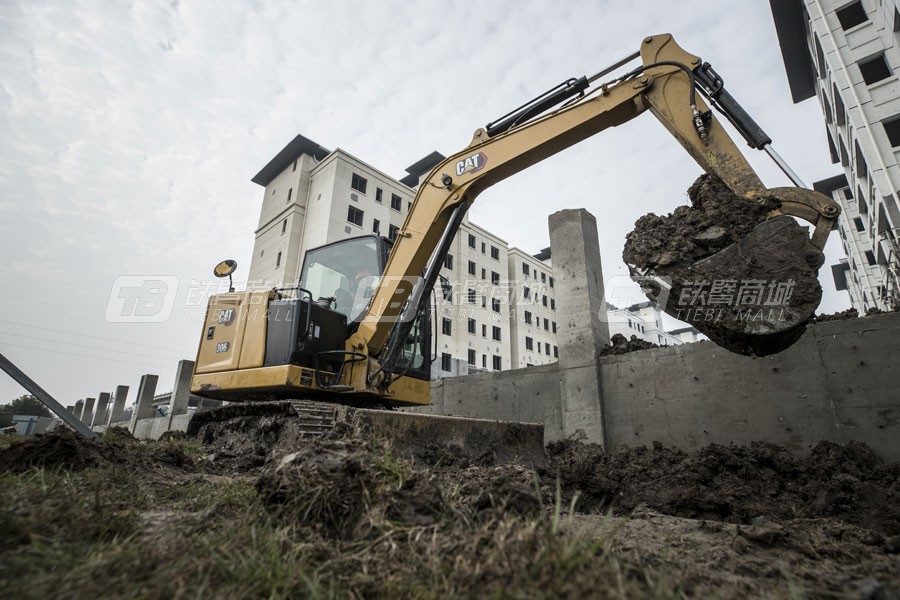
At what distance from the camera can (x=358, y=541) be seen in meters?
1.78

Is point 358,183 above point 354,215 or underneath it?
above

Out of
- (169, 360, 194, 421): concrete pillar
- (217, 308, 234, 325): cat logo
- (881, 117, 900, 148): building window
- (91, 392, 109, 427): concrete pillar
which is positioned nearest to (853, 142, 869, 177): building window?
(881, 117, 900, 148): building window

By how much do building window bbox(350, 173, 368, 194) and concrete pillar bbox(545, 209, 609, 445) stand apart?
2122cm

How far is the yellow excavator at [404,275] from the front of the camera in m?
4.55

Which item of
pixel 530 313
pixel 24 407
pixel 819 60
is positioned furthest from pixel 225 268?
pixel 24 407

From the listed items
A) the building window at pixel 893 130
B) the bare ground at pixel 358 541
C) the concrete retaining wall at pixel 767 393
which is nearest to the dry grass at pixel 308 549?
the bare ground at pixel 358 541

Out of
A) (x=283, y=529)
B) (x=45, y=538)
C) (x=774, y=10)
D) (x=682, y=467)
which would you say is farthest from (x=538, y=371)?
(x=774, y=10)

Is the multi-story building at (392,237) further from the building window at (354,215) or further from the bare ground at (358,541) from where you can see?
the bare ground at (358,541)

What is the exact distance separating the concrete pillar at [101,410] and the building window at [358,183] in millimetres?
19032

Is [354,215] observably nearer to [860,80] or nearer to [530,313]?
[530,313]

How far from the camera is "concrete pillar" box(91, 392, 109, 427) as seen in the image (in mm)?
25663

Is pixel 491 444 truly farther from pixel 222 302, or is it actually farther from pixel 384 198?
pixel 384 198

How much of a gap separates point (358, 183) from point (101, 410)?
19.8m

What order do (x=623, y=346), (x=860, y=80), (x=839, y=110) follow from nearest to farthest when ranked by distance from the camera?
1. (x=623, y=346)
2. (x=860, y=80)
3. (x=839, y=110)
